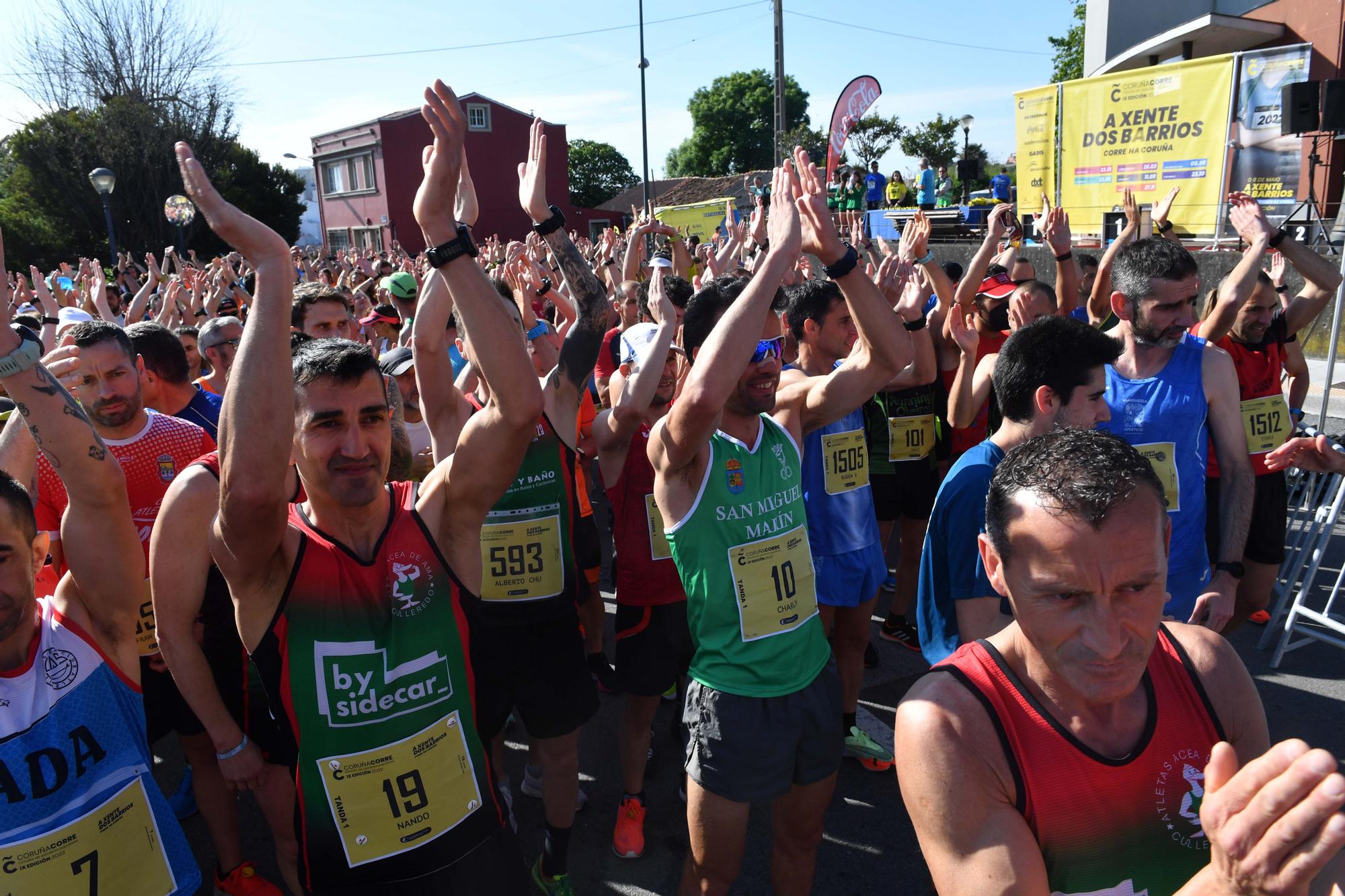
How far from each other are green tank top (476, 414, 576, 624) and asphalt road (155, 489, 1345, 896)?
3.70 feet

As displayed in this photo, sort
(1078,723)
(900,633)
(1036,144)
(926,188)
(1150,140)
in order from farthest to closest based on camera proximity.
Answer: (926,188), (1036,144), (1150,140), (900,633), (1078,723)

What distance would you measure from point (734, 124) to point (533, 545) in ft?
223

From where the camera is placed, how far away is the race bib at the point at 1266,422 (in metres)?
4.76

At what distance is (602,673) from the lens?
490 centimetres

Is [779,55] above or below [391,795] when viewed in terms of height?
above

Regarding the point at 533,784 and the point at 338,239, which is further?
the point at 338,239

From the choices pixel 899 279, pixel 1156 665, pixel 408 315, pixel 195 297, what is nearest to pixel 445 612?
pixel 1156 665

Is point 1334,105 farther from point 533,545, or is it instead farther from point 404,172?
point 404,172

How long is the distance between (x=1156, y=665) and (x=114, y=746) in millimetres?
2371

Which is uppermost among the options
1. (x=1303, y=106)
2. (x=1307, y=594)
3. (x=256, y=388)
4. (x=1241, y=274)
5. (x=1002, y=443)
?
(x=1303, y=106)

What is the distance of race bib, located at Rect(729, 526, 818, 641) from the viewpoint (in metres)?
2.65

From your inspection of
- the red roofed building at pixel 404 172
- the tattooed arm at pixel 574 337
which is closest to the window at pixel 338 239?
the red roofed building at pixel 404 172

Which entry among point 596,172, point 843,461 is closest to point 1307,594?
point 843,461

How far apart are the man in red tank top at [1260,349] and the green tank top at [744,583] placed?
2.65 metres
